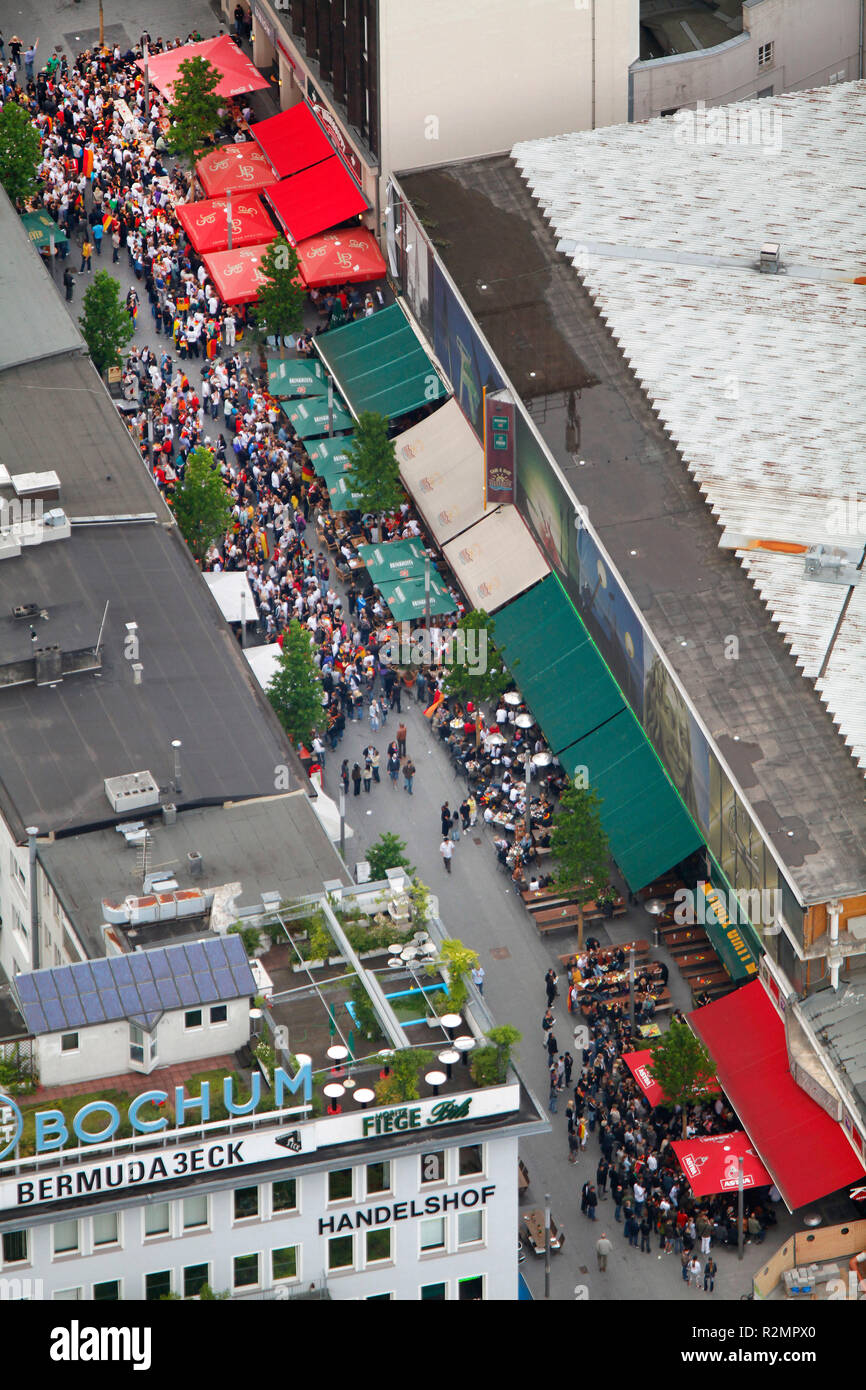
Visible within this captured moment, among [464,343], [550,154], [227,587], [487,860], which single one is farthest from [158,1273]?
[550,154]

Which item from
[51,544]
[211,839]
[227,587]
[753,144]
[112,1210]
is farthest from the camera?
[753,144]

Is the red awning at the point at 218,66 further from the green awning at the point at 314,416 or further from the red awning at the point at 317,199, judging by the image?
the green awning at the point at 314,416

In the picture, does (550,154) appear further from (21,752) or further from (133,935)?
Result: (133,935)

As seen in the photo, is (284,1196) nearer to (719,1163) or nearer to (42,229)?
(719,1163)

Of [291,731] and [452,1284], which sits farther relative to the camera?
[291,731]

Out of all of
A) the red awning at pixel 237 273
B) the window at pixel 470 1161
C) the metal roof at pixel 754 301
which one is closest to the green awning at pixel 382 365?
the red awning at pixel 237 273

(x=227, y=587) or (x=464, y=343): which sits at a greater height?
(x=464, y=343)

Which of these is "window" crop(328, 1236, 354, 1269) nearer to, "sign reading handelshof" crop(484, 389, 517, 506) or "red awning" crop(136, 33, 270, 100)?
"sign reading handelshof" crop(484, 389, 517, 506)
